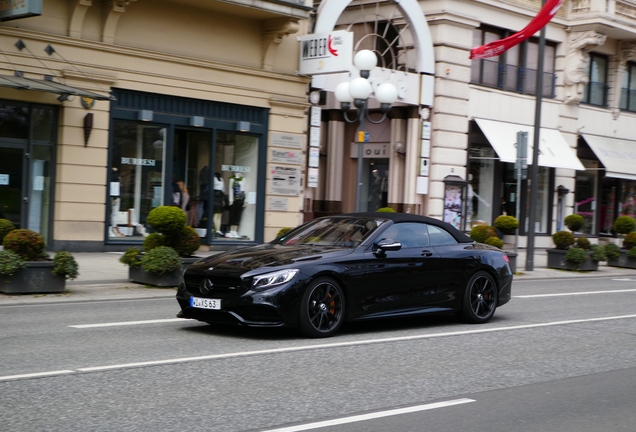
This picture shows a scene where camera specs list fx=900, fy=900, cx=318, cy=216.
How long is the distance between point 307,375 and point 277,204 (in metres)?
16.7

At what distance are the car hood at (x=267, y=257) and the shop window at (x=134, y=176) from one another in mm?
11328

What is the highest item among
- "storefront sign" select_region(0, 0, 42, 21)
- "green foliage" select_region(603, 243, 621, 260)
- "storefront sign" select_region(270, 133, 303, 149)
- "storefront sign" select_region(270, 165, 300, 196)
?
"storefront sign" select_region(0, 0, 42, 21)

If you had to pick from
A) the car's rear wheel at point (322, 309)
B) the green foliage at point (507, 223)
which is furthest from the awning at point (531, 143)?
the car's rear wheel at point (322, 309)

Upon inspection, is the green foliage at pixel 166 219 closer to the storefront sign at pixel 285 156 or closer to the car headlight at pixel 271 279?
the car headlight at pixel 271 279

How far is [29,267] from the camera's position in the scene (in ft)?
44.3

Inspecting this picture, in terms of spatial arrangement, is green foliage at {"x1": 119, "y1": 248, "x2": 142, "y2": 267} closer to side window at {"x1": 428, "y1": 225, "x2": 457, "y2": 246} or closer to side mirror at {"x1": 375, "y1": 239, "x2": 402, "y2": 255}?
side window at {"x1": 428, "y1": 225, "x2": 457, "y2": 246}

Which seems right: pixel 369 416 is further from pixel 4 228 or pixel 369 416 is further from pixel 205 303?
pixel 4 228

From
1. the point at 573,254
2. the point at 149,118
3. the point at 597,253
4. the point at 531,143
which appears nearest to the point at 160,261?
the point at 149,118

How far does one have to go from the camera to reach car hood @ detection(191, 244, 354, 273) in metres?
9.67

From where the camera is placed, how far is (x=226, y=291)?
9.56 metres

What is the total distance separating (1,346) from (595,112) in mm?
28655

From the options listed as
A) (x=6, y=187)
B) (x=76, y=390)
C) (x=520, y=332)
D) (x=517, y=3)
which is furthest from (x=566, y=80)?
(x=76, y=390)

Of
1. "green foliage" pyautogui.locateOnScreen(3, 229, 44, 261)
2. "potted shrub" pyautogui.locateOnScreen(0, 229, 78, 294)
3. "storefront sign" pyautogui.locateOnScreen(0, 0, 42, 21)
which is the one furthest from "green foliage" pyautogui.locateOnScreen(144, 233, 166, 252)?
"storefront sign" pyautogui.locateOnScreen(0, 0, 42, 21)

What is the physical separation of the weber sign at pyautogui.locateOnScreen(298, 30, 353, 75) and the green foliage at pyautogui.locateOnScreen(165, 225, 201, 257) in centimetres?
883
